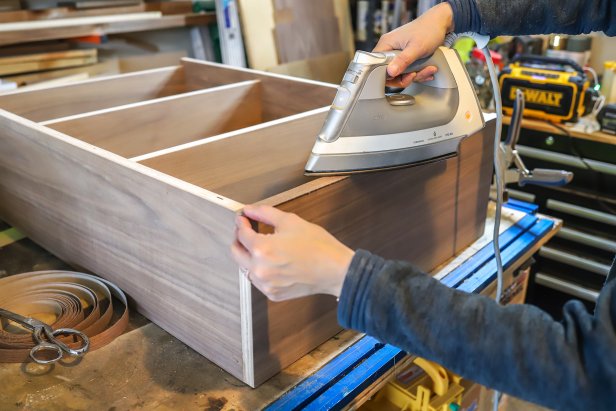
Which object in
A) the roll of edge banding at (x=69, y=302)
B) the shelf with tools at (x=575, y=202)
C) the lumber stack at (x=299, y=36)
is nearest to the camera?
the roll of edge banding at (x=69, y=302)

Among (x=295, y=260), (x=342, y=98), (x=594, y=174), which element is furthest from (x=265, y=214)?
(x=594, y=174)

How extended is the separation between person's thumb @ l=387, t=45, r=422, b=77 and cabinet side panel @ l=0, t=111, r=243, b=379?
0.34 meters

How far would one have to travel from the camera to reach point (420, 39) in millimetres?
916

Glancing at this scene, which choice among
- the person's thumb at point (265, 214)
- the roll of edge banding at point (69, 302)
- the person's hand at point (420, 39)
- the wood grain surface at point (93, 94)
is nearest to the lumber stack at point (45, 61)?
the wood grain surface at point (93, 94)

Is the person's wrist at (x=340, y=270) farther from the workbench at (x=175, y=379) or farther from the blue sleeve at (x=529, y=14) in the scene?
the blue sleeve at (x=529, y=14)

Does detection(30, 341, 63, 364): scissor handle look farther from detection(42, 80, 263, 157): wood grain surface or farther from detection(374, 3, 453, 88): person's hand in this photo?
detection(374, 3, 453, 88): person's hand

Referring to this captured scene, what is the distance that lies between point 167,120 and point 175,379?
25.2 inches

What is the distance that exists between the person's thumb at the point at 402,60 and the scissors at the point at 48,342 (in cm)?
62

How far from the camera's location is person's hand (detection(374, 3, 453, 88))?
0.91m

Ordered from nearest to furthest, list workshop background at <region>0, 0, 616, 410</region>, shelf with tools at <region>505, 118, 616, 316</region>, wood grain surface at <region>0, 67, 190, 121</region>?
wood grain surface at <region>0, 67, 190, 121</region>
workshop background at <region>0, 0, 616, 410</region>
shelf with tools at <region>505, 118, 616, 316</region>

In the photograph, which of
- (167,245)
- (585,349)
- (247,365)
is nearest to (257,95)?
(167,245)

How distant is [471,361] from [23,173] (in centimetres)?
93

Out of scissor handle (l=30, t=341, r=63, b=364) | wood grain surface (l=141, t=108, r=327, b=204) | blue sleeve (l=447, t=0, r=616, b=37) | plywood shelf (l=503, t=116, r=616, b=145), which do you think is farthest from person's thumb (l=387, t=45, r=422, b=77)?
plywood shelf (l=503, t=116, r=616, b=145)

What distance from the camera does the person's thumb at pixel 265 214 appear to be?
2.23ft
